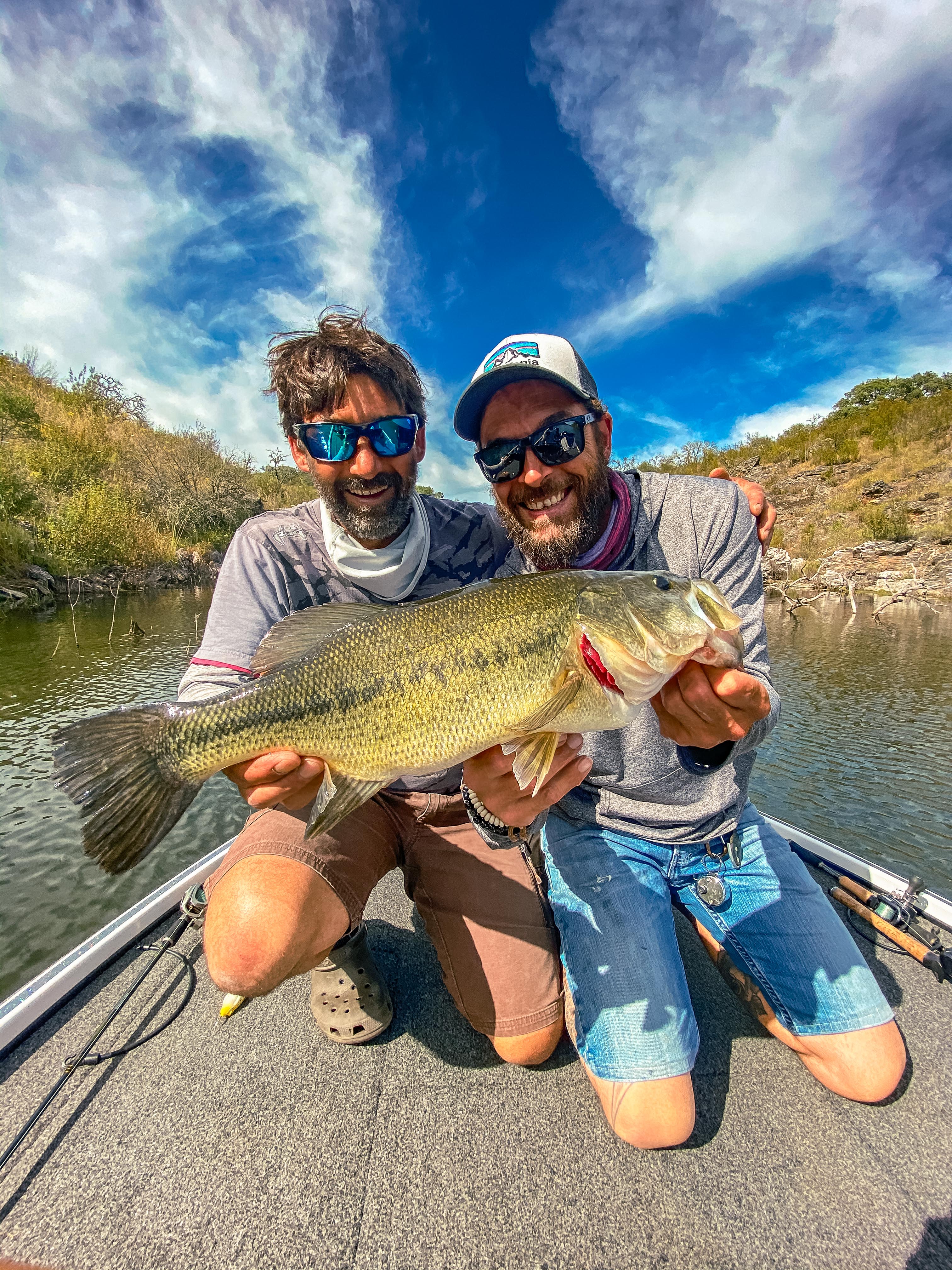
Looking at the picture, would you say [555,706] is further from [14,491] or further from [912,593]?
[14,491]

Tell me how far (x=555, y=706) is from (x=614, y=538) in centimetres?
122

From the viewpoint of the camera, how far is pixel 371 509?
298 cm

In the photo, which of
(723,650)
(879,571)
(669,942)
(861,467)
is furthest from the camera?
(861,467)

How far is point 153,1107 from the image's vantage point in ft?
7.04

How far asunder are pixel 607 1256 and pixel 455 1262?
0.48 m

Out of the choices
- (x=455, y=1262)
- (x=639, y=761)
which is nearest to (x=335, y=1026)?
(x=455, y=1262)

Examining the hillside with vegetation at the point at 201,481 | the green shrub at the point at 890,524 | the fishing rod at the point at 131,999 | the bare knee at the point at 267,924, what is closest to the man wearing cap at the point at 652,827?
the bare knee at the point at 267,924

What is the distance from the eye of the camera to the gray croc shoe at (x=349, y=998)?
7.97 feet

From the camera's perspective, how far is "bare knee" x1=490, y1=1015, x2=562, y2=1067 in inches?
92.0

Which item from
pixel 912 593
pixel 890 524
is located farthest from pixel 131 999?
pixel 890 524

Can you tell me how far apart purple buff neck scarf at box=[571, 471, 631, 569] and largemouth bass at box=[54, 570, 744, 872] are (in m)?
0.73

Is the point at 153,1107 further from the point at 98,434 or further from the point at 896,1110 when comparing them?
the point at 98,434

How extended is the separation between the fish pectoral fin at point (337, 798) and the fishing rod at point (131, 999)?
1.21 meters

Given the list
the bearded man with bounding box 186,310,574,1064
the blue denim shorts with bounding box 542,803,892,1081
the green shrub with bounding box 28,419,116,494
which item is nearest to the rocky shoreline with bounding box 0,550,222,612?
the green shrub with bounding box 28,419,116,494
